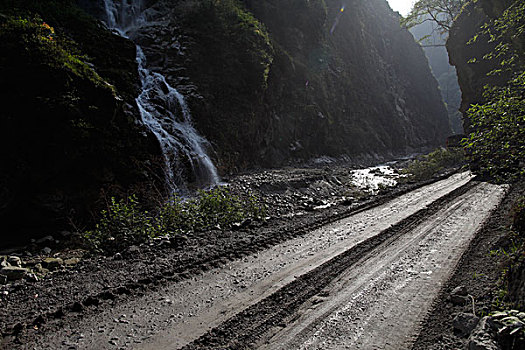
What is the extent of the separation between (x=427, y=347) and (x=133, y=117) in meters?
9.95

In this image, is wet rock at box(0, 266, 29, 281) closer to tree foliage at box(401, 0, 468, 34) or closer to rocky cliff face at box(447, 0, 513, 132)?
rocky cliff face at box(447, 0, 513, 132)

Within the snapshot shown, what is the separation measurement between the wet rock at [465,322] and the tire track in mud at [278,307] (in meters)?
1.42

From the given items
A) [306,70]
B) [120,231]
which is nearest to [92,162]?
[120,231]

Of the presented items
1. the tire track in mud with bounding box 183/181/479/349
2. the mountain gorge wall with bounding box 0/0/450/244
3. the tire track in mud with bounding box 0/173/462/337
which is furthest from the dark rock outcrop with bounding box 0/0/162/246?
the tire track in mud with bounding box 183/181/479/349

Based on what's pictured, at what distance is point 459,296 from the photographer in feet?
10.2

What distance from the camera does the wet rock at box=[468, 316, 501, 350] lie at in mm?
2127

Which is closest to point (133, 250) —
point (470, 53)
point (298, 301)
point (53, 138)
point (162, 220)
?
point (162, 220)

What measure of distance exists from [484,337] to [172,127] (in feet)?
38.1

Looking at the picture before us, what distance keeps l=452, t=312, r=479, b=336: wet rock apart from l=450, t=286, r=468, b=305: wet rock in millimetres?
458

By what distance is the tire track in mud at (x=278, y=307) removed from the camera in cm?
267

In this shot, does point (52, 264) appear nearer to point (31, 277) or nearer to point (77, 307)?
point (31, 277)

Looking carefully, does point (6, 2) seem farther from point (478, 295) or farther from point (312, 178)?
point (478, 295)

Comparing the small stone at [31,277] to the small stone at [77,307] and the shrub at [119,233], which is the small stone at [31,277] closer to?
the shrub at [119,233]

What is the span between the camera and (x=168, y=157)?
10234mm
